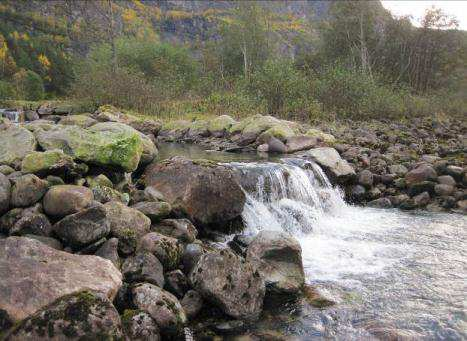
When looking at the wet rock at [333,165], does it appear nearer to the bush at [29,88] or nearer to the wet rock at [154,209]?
the wet rock at [154,209]

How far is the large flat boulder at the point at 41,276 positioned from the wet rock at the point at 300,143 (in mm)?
11375

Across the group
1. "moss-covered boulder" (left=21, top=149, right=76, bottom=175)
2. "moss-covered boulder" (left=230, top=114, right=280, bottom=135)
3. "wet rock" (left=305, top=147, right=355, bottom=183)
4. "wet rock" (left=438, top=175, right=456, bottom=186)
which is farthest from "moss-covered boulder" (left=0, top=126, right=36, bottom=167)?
"wet rock" (left=438, top=175, right=456, bottom=186)

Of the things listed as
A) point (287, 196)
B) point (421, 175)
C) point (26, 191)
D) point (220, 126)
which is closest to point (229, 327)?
point (26, 191)

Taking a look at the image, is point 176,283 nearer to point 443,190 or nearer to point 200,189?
point 200,189

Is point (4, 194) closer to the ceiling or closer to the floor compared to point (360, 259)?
closer to the ceiling

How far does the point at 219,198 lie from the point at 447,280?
14.2ft

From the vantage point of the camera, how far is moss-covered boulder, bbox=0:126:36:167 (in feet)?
25.5

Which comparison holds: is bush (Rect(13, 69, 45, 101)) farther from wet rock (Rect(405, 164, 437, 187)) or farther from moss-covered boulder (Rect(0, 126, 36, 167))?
wet rock (Rect(405, 164, 437, 187))

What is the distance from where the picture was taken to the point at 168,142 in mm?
20125

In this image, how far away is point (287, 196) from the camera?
11117 mm

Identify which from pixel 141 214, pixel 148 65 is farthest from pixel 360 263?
pixel 148 65

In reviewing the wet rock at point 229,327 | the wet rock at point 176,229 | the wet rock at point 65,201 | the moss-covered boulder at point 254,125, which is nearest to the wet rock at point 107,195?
the wet rock at point 65,201

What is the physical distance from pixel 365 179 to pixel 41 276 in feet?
36.5

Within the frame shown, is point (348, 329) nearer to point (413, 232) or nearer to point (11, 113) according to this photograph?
point (413, 232)
